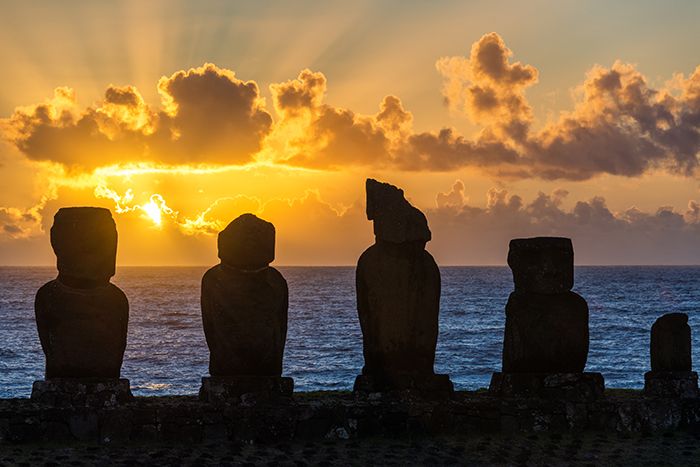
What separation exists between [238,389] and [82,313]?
2525mm

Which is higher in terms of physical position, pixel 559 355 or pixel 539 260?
pixel 539 260

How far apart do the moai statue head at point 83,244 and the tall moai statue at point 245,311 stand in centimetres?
155

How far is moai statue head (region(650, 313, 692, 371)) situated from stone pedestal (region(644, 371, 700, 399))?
164 mm

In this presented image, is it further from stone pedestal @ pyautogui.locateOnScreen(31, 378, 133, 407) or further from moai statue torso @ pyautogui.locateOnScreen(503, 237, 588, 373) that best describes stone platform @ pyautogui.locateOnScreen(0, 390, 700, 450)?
moai statue torso @ pyautogui.locateOnScreen(503, 237, 588, 373)

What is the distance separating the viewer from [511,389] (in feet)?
52.8

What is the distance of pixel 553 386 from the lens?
16.0 m

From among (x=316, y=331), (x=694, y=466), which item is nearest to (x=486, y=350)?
(x=316, y=331)

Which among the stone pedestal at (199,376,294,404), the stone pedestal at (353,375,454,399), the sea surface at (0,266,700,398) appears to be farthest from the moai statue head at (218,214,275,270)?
the sea surface at (0,266,700,398)

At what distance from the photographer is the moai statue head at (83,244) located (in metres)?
14.9

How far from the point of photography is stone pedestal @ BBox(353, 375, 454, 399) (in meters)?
15.6

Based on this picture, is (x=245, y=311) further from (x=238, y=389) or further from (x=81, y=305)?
(x=81, y=305)

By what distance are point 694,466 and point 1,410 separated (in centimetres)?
954

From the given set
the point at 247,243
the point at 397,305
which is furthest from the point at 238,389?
the point at 397,305

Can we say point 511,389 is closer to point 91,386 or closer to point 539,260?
point 539,260
